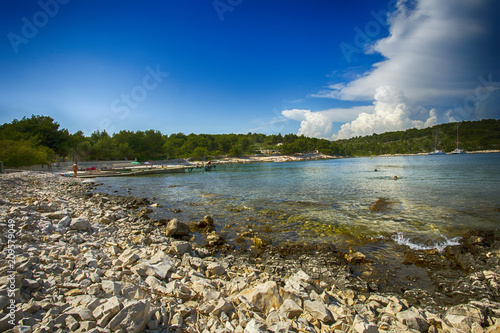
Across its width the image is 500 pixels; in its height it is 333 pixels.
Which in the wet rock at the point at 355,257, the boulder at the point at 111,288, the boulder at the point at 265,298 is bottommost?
the wet rock at the point at 355,257

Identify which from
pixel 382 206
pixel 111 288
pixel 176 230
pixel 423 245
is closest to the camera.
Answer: pixel 111 288

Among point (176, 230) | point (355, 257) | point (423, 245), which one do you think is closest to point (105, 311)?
point (176, 230)

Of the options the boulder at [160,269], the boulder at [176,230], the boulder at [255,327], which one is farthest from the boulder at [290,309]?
the boulder at [176,230]

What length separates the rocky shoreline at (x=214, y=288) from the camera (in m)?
3.47

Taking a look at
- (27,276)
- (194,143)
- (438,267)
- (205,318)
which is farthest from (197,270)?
(194,143)

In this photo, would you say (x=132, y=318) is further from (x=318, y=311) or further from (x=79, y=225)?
(x=79, y=225)

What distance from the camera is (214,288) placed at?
16.4 feet

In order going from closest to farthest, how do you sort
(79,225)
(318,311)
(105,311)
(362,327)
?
(105,311) → (362,327) → (318,311) → (79,225)

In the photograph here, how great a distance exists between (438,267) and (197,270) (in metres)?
7.43

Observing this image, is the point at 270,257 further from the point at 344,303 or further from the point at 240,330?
the point at 240,330

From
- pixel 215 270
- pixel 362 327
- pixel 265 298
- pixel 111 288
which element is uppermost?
pixel 111 288

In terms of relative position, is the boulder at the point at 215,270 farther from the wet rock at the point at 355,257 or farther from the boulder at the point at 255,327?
the wet rock at the point at 355,257

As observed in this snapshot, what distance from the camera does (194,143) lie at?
14350cm

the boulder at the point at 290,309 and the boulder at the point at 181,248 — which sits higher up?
the boulder at the point at 290,309
